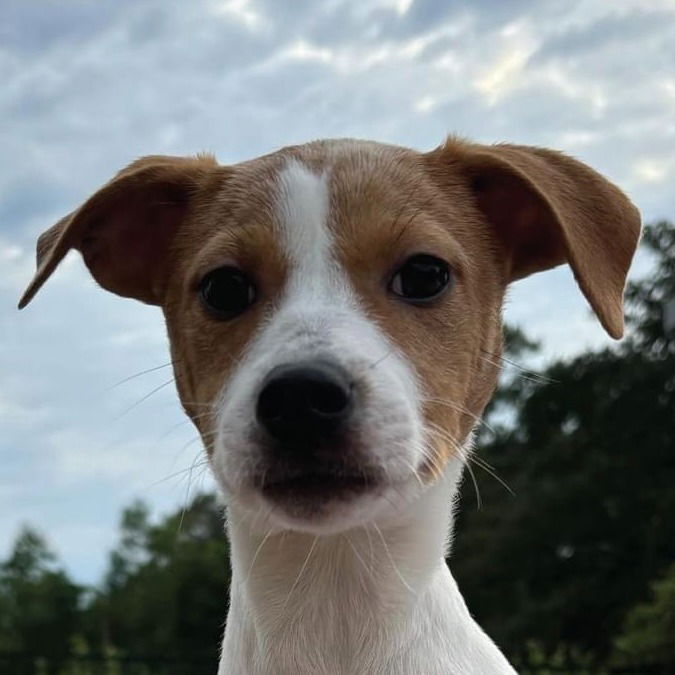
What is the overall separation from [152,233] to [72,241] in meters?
0.50

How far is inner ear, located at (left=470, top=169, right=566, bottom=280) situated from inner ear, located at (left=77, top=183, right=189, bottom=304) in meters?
1.37

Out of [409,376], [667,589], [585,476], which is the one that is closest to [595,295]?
[409,376]

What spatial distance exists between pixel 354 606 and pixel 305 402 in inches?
39.1

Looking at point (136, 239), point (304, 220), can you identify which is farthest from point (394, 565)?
point (136, 239)

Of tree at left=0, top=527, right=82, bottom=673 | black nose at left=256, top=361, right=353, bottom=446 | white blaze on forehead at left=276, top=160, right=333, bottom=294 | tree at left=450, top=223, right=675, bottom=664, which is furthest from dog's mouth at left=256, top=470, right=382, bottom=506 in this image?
tree at left=0, top=527, right=82, bottom=673

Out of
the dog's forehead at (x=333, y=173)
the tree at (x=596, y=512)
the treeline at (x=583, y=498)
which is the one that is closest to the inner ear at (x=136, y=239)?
→ the dog's forehead at (x=333, y=173)

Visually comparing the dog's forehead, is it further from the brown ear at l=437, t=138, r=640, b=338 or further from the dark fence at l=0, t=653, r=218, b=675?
the dark fence at l=0, t=653, r=218, b=675

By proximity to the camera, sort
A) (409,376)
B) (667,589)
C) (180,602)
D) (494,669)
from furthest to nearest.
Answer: (180,602), (667,589), (494,669), (409,376)

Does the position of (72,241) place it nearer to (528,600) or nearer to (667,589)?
(667,589)

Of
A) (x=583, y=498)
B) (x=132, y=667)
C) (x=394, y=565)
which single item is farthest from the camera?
(x=583, y=498)

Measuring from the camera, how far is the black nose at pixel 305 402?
11.3ft

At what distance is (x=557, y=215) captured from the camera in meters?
4.38

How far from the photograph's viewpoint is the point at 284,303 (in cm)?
395

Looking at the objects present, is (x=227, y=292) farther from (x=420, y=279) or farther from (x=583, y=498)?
(x=583, y=498)
